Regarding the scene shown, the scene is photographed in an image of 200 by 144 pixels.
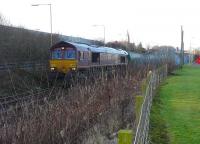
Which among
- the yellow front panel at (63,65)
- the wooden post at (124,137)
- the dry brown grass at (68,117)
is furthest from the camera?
the yellow front panel at (63,65)

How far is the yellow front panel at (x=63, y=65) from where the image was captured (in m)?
32.2

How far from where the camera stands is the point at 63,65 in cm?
3331

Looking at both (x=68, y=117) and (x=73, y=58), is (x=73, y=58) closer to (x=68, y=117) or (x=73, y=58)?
(x=73, y=58)

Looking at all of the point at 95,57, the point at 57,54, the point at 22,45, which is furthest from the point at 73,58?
the point at 22,45

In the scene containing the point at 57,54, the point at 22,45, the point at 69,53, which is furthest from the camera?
the point at 22,45

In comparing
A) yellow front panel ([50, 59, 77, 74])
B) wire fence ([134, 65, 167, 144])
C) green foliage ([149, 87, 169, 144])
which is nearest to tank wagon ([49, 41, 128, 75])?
yellow front panel ([50, 59, 77, 74])

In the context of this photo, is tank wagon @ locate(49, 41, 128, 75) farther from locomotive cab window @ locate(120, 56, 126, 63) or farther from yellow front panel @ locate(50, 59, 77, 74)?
locomotive cab window @ locate(120, 56, 126, 63)

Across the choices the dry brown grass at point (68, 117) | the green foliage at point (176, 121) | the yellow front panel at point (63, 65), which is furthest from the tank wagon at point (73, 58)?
the dry brown grass at point (68, 117)

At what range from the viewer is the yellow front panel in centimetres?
3219

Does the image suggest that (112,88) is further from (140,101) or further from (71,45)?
(71,45)

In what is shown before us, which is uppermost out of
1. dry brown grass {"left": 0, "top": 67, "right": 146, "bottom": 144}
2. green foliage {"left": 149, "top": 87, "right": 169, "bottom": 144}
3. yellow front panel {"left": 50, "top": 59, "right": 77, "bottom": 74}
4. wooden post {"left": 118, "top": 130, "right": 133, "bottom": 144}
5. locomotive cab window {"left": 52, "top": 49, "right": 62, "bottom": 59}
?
locomotive cab window {"left": 52, "top": 49, "right": 62, "bottom": 59}

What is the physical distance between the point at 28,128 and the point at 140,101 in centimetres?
222

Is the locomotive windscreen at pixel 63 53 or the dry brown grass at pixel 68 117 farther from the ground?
the locomotive windscreen at pixel 63 53

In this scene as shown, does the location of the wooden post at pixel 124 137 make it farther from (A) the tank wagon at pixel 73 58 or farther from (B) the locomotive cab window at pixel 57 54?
(B) the locomotive cab window at pixel 57 54
